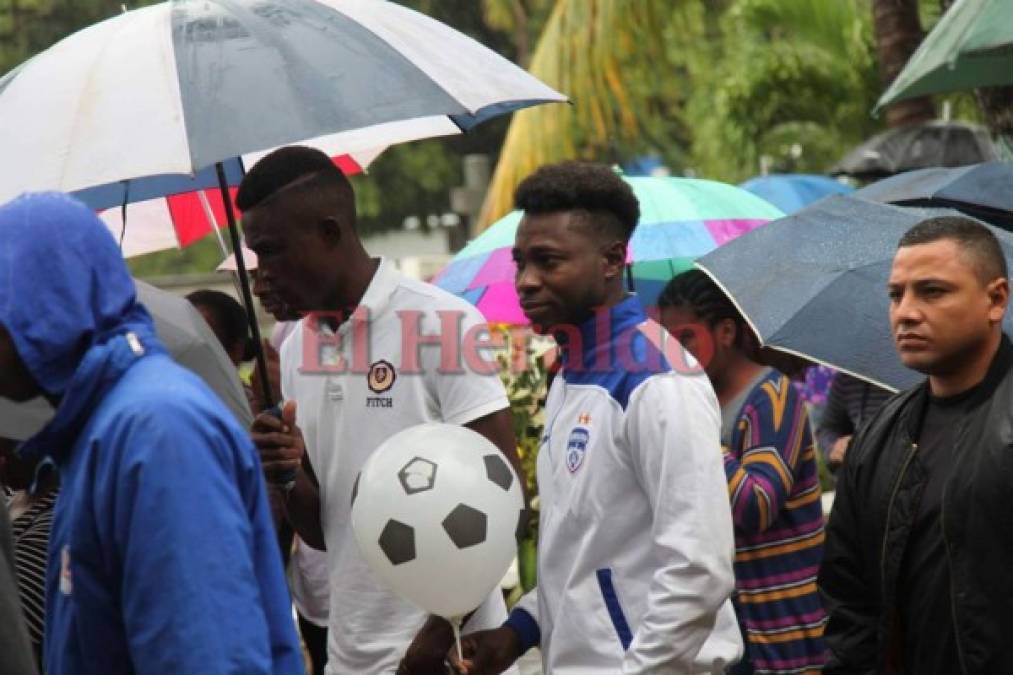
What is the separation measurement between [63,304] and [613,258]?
75.1 inches

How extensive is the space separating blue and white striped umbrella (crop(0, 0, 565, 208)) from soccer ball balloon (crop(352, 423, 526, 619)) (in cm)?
87

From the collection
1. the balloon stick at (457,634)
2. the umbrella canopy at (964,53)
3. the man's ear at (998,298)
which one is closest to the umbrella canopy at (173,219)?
the umbrella canopy at (964,53)

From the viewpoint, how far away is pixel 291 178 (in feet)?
16.5

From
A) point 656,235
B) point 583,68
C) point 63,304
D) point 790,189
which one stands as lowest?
point 790,189

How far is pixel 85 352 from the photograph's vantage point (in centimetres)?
326

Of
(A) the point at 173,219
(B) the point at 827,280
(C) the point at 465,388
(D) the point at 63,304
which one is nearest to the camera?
(D) the point at 63,304

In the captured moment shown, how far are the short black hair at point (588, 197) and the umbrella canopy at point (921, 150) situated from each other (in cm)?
744

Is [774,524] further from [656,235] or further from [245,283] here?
[656,235]

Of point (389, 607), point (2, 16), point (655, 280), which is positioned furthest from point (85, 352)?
point (2, 16)

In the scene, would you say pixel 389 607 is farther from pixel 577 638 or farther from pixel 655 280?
pixel 655 280

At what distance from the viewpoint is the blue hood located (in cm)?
319

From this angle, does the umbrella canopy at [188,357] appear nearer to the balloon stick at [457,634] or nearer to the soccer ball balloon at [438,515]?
the soccer ball balloon at [438,515]

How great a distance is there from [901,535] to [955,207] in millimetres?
2230

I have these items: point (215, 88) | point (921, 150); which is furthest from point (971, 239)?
point (921, 150)
